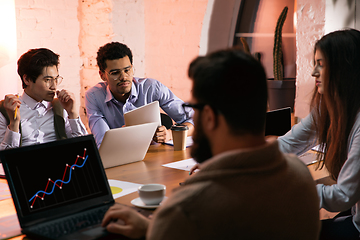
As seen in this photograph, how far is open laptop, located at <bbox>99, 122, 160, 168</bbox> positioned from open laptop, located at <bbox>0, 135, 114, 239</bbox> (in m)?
0.41

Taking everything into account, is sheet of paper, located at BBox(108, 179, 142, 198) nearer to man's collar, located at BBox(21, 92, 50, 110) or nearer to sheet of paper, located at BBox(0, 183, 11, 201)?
sheet of paper, located at BBox(0, 183, 11, 201)

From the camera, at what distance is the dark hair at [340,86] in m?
1.46

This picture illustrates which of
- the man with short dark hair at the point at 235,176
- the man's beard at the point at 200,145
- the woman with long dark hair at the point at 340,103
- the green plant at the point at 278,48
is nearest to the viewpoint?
the man with short dark hair at the point at 235,176

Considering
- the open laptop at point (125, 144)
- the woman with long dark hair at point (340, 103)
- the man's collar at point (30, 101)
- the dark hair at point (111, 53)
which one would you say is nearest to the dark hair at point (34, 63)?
the man's collar at point (30, 101)

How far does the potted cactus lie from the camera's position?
317 centimetres

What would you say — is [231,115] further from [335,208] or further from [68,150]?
[335,208]

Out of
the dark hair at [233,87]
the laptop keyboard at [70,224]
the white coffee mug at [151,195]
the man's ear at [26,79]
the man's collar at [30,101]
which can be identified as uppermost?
the dark hair at [233,87]

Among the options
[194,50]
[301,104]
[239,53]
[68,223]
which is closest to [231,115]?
[239,53]

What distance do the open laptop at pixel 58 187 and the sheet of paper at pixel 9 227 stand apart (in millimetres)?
42

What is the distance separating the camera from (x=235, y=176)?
2.40 feet

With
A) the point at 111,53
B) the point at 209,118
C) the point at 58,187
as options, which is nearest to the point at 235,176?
the point at 209,118

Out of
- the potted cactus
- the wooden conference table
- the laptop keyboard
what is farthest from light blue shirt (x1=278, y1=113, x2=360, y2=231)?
the potted cactus

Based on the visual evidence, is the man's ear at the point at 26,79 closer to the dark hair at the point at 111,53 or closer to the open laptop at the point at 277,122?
the dark hair at the point at 111,53

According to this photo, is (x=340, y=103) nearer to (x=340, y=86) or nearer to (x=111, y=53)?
(x=340, y=86)
